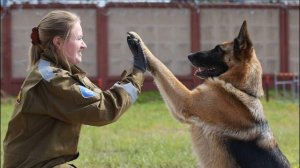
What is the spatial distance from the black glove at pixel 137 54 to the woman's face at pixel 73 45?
0.36 metres

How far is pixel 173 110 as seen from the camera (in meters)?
4.59

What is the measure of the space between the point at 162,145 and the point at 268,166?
151 inches

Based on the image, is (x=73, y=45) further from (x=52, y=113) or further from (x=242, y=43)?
(x=242, y=43)

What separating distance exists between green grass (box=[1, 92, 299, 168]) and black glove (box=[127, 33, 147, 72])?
7.23 feet

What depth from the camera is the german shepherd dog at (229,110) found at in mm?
4332

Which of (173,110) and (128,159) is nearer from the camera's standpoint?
(173,110)

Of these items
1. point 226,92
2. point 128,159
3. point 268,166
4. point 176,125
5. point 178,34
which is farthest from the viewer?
point 178,34

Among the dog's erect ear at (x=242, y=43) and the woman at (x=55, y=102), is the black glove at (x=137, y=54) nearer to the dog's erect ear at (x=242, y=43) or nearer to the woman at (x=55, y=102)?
the woman at (x=55, y=102)

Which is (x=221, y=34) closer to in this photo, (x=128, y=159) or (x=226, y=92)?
(x=128, y=159)

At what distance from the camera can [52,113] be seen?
3254mm

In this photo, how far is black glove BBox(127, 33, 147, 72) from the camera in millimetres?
3613

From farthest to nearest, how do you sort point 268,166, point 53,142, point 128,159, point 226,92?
1. point 128,159
2. point 226,92
3. point 268,166
4. point 53,142

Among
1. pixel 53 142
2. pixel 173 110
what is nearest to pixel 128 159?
pixel 173 110

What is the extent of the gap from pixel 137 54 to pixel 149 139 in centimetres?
541
